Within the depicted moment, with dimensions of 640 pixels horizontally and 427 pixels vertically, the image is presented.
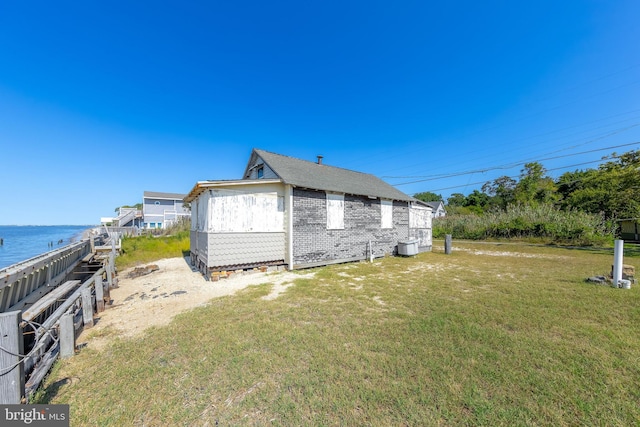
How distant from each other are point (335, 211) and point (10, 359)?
9.05 meters

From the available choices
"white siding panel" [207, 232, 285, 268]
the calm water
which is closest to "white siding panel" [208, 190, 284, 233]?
"white siding panel" [207, 232, 285, 268]

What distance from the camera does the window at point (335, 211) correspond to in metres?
10.2

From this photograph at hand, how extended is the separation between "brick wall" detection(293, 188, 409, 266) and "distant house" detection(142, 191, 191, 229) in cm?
3033

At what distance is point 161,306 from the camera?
562cm

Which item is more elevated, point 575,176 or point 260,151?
point 575,176

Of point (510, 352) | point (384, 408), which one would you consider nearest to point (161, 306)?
point (384, 408)

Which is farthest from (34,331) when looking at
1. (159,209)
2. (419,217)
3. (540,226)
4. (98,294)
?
(159,209)

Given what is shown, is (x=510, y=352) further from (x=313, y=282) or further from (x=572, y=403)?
(x=313, y=282)

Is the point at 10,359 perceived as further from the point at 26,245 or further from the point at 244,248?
the point at 26,245

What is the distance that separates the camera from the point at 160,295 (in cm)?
652

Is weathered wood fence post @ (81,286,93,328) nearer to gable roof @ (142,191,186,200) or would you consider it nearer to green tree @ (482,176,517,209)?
gable roof @ (142,191,186,200)

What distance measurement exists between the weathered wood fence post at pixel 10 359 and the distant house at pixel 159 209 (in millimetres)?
35269

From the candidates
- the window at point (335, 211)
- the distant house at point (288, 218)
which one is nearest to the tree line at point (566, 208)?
the distant house at point (288, 218)

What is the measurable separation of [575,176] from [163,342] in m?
48.3
